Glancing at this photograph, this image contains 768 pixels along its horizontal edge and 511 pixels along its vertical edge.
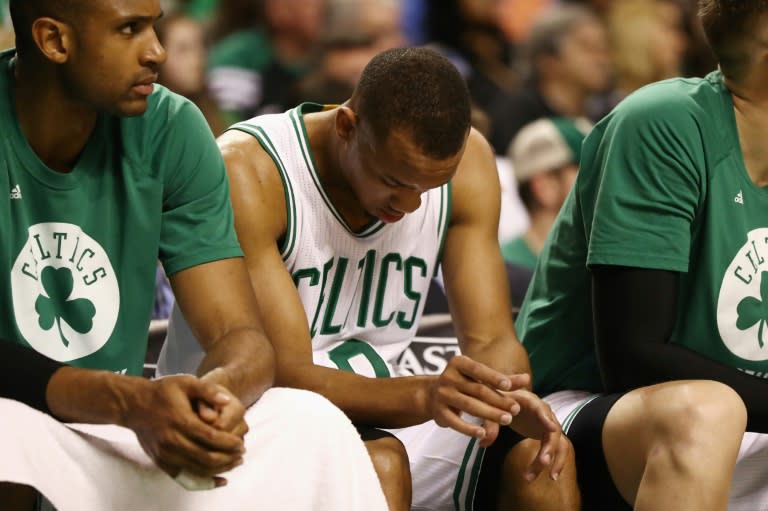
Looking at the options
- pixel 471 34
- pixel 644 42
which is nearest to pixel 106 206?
pixel 471 34

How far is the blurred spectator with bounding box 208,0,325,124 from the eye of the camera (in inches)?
232

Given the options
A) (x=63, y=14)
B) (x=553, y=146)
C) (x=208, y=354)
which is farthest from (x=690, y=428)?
(x=553, y=146)

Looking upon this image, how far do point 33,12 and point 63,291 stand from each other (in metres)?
A: 0.48

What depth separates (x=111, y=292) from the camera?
244 centimetres

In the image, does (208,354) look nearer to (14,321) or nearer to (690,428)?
(14,321)

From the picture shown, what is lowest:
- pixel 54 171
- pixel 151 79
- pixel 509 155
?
pixel 509 155

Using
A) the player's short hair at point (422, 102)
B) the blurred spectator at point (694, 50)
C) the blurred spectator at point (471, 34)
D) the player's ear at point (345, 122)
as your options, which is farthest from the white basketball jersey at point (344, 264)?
the blurred spectator at point (694, 50)

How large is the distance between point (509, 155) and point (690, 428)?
341cm

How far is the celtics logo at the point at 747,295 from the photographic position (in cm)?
264

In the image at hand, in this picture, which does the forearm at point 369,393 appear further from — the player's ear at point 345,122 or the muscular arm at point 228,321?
the player's ear at point 345,122

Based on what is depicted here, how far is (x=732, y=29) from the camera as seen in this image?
2.64m

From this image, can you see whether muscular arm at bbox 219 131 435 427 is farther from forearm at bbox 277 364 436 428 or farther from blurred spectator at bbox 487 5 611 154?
blurred spectator at bbox 487 5 611 154

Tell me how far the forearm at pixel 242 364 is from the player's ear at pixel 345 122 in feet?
1.75

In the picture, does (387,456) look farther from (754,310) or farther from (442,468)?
(754,310)
